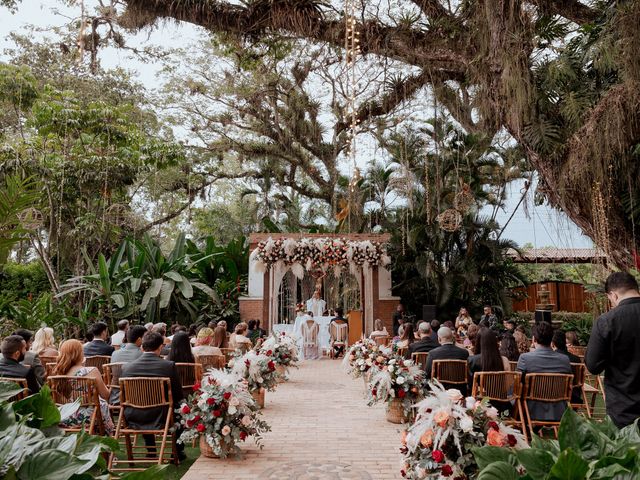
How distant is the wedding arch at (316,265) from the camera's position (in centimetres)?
1335

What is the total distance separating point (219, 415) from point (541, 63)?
292 inches

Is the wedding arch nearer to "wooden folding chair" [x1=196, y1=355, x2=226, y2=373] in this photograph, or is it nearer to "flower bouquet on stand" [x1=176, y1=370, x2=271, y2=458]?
"wooden folding chair" [x1=196, y1=355, x2=226, y2=373]

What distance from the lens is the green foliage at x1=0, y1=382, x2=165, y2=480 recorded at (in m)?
1.11

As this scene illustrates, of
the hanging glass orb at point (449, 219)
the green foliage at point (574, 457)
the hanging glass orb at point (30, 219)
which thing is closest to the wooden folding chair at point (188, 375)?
the hanging glass orb at point (30, 219)

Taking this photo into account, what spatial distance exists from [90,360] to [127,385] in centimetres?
164

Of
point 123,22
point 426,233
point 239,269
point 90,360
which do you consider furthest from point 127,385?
point 426,233

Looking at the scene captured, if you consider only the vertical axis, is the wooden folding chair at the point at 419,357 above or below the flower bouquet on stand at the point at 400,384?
above

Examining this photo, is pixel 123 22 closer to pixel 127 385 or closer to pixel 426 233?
pixel 127 385

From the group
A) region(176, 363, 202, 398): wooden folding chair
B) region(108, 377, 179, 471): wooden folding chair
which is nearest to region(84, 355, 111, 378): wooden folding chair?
region(176, 363, 202, 398): wooden folding chair

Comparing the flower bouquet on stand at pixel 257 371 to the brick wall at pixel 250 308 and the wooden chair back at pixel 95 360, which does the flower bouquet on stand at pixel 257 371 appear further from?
the brick wall at pixel 250 308

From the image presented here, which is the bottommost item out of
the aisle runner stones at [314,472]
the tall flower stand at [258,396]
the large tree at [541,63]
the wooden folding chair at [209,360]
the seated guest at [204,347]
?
the aisle runner stones at [314,472]

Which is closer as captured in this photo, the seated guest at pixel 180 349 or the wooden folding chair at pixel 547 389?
the wooden folding chair at pixel 547 389

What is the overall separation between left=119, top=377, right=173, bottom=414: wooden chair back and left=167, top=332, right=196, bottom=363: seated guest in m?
0.91

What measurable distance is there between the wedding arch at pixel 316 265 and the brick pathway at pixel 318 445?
560 centimetres
